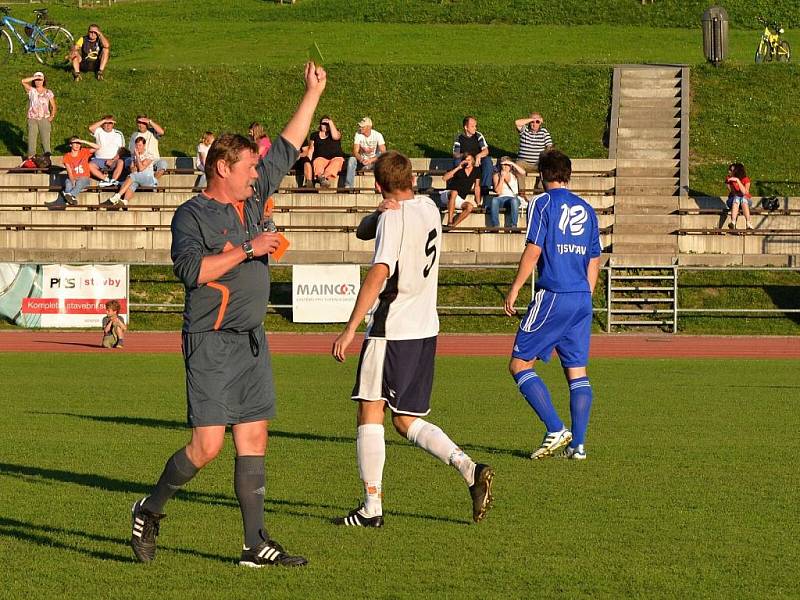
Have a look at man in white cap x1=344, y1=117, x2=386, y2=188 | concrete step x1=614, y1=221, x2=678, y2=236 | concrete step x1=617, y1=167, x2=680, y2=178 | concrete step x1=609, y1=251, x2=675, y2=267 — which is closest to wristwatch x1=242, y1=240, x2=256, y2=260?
concrete step x1=609, y1=251, x2=675, y2=267

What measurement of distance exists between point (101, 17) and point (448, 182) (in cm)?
2759

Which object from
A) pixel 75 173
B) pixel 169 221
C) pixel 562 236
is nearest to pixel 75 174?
pixel 75 173

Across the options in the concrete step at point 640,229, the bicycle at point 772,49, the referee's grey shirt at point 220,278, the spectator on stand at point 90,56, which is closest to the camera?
the referee's grey shirt at point 220,278

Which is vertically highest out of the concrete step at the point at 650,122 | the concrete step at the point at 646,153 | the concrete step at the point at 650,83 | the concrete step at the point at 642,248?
the concrete step at the point at 650,83

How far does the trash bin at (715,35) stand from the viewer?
39.3m

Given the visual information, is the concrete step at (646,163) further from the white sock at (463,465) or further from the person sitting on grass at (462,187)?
the white sock at (463,465)

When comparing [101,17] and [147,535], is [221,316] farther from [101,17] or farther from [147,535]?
[101,17]

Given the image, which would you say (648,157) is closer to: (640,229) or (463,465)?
(640,229)

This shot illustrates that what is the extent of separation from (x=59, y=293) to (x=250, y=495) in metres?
19.9

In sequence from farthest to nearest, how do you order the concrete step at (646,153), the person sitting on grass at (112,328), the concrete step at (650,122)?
the concrete step at (650,122)
the concrete step at (646,153)
the person sitting on grass at (112,328)

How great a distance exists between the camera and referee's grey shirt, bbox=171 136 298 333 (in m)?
6.83

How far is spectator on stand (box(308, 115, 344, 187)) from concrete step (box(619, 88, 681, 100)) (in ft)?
31.8

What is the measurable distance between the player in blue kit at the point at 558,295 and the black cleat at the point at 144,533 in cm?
418

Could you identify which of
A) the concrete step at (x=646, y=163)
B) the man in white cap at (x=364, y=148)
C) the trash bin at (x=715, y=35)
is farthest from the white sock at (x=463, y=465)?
the trash bin at (x=715, y=35)
